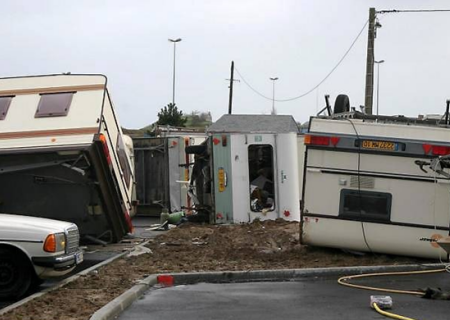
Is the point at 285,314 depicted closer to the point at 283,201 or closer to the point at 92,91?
the point at 92,91

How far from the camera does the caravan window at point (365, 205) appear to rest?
9664 mm

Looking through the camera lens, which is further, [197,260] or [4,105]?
[4,105]

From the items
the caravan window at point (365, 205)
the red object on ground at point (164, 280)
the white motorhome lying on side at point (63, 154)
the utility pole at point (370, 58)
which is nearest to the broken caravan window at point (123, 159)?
the white motorhome lying on side at point (63, 154)

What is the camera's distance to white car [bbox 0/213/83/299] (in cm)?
780

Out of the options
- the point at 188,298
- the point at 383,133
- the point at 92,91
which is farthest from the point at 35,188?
the point at 383,133

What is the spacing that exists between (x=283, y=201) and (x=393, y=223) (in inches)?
185

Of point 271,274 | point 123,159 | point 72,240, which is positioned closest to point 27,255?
point 72,240

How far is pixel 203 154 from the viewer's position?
578 inches

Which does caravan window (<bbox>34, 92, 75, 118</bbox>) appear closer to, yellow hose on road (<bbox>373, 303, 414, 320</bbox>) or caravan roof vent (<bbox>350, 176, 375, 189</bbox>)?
caravan roof vent (<bbox>350, 176, 375, 189</bbox>)

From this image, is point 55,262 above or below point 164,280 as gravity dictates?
above

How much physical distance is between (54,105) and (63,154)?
1043 mm

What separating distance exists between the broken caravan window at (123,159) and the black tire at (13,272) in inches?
184

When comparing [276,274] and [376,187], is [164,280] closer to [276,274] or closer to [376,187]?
[276,274]

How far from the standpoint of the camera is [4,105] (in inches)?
447
